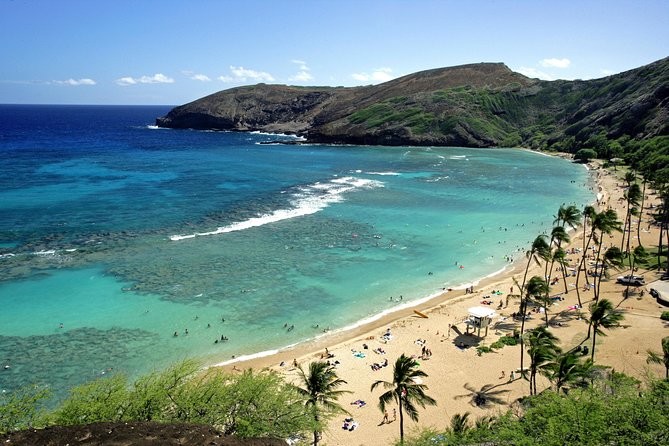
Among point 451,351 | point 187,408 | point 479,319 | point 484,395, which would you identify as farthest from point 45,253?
point 484,395

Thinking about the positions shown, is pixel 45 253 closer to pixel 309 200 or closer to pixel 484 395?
pixel 309 200

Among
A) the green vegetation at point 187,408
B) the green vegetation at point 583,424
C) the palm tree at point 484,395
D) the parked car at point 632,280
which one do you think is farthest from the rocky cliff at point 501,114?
the green vegetation at point 187,408

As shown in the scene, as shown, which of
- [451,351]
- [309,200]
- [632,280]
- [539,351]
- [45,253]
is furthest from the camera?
[309,200]

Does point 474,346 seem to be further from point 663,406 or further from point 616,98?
point 616,98

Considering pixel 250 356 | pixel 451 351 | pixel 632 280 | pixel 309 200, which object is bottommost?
pixel 250 356

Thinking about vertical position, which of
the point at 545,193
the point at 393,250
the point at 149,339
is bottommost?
the point at 149,339

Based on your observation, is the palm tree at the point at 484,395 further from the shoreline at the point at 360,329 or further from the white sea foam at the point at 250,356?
the white sea foam at the point at 250,356

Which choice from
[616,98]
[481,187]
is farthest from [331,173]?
[616,98]
